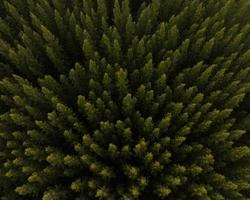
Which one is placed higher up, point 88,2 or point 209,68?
point 88,2

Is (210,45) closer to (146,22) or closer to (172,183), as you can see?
(146,22)

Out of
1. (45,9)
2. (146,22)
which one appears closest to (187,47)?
(146,22)

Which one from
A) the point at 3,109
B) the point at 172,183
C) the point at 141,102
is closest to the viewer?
the point at 172,183

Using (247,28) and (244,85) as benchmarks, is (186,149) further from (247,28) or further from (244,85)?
(247,28)

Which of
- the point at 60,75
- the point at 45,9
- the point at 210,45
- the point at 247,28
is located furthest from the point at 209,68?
the point at 45,9

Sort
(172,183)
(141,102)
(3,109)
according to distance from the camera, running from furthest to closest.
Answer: (3,109) → (141,102) → (172,183)

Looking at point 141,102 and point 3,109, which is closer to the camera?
point 141,102

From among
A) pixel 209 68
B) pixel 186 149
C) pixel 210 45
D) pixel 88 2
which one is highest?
pixel 88 2
